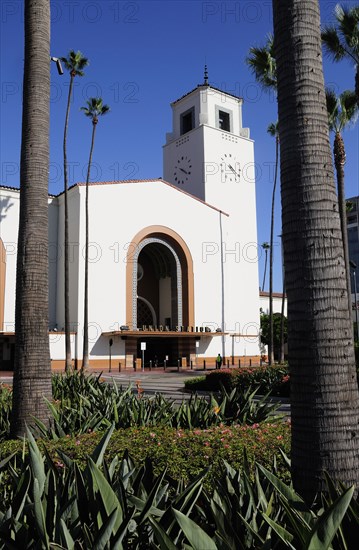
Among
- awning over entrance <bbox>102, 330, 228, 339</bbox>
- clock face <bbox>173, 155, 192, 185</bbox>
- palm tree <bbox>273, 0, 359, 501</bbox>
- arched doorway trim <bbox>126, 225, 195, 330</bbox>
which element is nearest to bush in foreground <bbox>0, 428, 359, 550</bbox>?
palm tree <bbox>273, 0, 359, 501</bbox>

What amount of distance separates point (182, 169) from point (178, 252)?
33.7 ft

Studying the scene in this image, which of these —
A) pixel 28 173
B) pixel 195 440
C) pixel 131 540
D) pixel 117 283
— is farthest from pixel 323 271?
pixel 117 283

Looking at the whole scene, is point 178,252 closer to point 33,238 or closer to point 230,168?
point 230,168

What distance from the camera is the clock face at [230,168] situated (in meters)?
46.5

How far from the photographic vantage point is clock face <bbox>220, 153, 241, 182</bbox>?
46494 mm

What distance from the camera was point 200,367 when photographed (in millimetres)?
40156

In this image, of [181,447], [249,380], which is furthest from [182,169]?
[181,447]

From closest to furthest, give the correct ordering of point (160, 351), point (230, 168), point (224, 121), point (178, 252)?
1. point (178, 252)
2. point (160, 351)
3. point (230, 168)
4. point (224, 121)

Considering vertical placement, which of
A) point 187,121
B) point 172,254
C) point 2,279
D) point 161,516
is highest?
point 187,121

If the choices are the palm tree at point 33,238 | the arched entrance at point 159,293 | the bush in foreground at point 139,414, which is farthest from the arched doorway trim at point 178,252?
the palm tree at point 33,238

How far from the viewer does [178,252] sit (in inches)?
1646

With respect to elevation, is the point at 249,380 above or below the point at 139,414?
below

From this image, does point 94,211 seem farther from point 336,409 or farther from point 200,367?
point 336,409

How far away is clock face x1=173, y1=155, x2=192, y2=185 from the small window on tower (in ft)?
15.7
